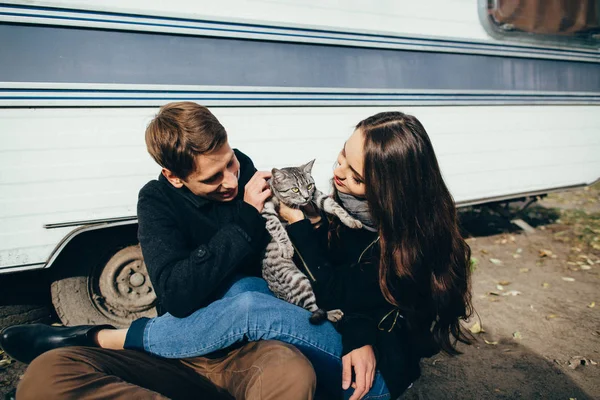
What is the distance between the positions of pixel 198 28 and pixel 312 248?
188 centimetres

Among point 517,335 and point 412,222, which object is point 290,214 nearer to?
point 412,222

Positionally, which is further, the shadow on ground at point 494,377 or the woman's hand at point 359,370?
the shadow on ground at point 494,377

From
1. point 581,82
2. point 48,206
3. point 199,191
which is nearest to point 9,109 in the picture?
point 48,206

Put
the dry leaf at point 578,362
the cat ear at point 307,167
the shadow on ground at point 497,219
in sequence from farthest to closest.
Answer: the shadow on ground at point 497,219 < the dry leaf at point 578,362 < the cat ear at point 307,167

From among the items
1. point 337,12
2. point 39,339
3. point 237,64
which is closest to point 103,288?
point 39,339

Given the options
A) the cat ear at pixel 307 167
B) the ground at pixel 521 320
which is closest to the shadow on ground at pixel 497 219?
the ground at pixel 521 320

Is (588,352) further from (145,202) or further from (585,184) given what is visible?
(145,202)

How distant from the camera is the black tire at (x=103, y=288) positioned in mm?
3031

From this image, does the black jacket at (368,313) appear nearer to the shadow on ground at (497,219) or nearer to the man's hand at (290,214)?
the man's hand at (290,214)

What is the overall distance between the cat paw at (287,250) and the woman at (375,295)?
0.11m

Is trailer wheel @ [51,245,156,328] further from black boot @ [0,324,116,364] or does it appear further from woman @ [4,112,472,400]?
woman @ [4,112,472,400]

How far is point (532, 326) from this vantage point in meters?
3.42

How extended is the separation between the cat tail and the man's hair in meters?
0.95

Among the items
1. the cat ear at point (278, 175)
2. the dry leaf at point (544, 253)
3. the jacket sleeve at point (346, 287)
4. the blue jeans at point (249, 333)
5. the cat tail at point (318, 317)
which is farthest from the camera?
the dry leaf at point (544, 253)
